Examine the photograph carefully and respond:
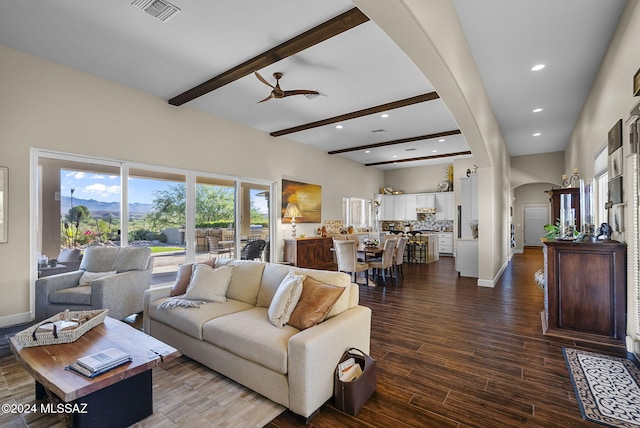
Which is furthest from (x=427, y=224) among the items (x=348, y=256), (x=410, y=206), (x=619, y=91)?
(x=619, y=91)

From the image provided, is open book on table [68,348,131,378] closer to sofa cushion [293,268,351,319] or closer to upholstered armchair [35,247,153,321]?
sofa cushion [293,268,351,319]

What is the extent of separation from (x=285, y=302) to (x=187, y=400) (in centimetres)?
99

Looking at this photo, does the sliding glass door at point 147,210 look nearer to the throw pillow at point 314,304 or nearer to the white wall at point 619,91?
the throw pillow at point 314,304

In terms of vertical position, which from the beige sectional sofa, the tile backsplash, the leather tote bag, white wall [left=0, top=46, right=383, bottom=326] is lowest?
the leather tote bag

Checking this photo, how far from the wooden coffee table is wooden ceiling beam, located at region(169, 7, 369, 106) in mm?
3195

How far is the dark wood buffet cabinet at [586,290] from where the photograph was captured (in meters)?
3.23

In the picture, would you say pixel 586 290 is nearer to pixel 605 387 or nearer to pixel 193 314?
pixel 605 387

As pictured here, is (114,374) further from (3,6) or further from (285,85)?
(285,85)

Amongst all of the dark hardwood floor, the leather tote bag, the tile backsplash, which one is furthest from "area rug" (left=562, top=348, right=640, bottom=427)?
the tile backsplash

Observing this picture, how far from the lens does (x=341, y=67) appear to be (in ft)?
13.4

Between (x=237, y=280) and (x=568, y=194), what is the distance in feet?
A: 21.4

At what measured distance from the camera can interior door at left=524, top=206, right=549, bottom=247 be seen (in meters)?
12.7

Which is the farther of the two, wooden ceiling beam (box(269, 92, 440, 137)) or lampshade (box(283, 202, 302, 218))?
lampshade (box(283, 202, 302, 218))

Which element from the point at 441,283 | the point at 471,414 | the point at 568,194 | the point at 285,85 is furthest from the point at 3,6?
the point at 568,194
